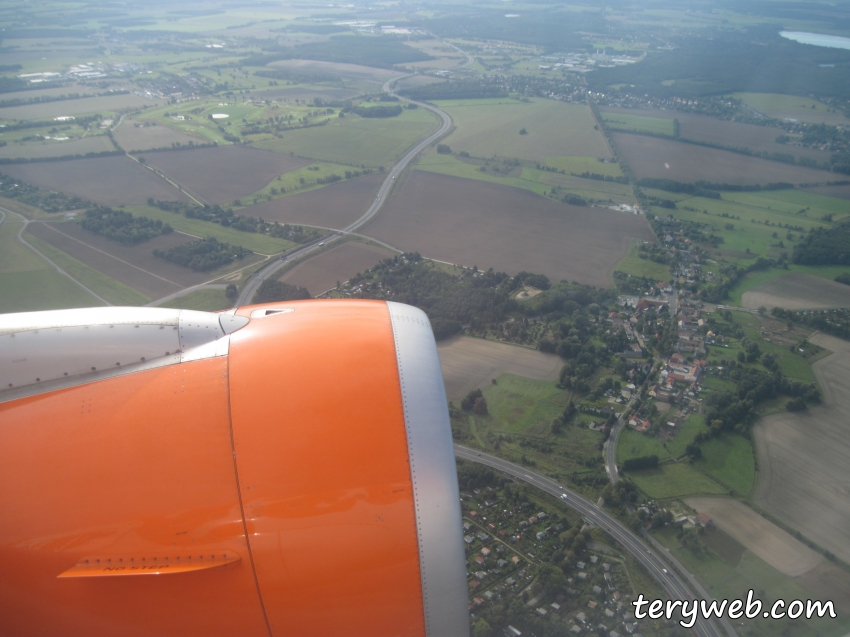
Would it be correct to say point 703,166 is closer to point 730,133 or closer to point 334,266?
point 730,133

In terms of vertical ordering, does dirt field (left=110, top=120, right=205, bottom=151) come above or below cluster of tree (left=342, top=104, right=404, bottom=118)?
below

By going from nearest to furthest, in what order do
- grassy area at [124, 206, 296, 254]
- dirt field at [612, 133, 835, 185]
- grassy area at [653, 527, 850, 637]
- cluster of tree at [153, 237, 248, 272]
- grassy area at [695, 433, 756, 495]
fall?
grassy area at [653, 527, 850, 637] < grassy area at [695, 433, 756, 495] < cluster of tree at [153, 237, 248, 272] < grassy area at [124, 206, 296, 254] < dirt field at [612, 133, 835, 185]

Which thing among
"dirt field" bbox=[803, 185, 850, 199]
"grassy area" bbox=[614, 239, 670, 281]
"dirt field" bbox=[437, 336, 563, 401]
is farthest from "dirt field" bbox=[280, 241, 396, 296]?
"dirt field" bbox=[803, 185, 850, 199]

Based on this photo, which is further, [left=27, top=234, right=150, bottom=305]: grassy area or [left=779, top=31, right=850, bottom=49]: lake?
[left=779, top=31, right=850, bottom=49]: lake

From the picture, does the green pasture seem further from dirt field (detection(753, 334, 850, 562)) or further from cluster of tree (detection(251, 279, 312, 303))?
dirt field (detection(753, 334, 850, 562))

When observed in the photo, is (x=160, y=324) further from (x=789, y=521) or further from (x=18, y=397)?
(x=789, y=521)

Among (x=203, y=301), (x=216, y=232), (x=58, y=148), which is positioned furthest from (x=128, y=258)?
(x=58, y=148)

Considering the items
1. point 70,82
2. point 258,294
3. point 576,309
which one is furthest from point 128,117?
point 576,309
